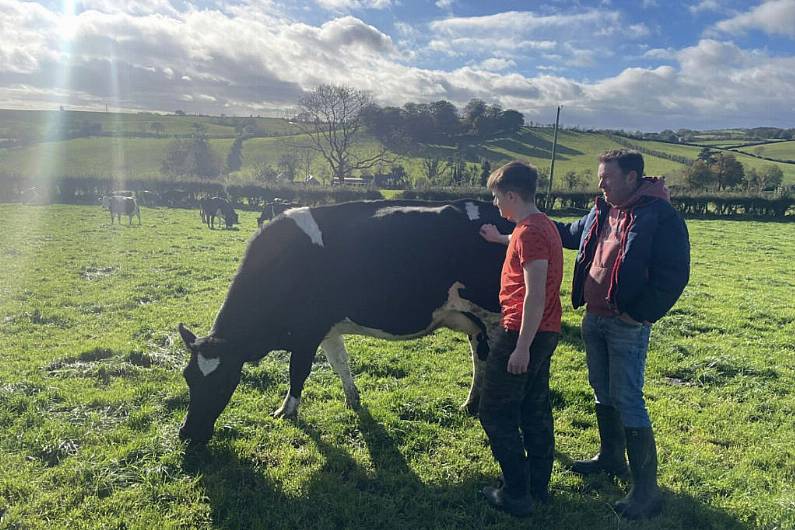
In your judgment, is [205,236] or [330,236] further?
[205,236]

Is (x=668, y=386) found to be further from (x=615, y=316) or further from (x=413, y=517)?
(x=413, y=517)

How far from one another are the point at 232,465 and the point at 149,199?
4109cm

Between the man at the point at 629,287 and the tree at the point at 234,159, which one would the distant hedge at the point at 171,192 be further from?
the man at the point at 629,287

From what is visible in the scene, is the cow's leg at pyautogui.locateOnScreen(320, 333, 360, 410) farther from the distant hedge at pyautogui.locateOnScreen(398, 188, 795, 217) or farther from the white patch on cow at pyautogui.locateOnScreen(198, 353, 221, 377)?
the distant hedge at pyautogui.locateOnScreen(398, 188, 795, 217)

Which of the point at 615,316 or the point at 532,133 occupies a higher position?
the point at 532,133

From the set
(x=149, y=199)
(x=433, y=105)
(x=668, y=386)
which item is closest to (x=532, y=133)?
(x=433, y=105)

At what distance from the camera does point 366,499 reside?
13.7 ft

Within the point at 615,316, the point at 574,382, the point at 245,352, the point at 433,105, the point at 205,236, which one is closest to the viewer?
the point at 615,316

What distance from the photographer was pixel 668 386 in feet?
21.6

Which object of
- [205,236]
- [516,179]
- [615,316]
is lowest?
[205,236]

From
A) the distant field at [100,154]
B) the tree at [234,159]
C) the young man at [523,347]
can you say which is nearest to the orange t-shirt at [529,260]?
the young man at [523,347]

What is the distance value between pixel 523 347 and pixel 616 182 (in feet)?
4.99

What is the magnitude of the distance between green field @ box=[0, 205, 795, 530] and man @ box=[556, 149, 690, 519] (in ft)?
1.96

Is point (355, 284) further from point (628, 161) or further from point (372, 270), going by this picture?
Answer: point (628, 161)
